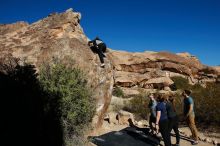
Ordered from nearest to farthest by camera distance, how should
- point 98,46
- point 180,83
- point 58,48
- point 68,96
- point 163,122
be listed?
1. point 68,96
2. point 163,122
3. point 58,48
4. point 98,46
5. point 180,83

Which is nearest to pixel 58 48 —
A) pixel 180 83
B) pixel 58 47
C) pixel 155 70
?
pixel 58 47

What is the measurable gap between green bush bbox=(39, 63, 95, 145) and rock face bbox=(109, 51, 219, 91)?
3048cm

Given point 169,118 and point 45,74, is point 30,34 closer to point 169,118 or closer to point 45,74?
point 45,74

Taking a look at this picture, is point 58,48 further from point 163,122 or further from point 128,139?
point 163,122

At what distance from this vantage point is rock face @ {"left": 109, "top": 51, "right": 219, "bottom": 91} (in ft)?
137

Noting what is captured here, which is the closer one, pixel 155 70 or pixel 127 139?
pixel 127 139

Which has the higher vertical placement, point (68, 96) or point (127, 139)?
point (68, 96)

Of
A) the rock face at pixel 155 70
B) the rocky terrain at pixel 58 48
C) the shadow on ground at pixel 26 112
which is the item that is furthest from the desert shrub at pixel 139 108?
the rock face at pixel 155 70

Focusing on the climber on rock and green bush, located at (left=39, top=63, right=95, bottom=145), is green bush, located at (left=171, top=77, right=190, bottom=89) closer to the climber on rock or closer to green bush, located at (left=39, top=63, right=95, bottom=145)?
the climber on rock

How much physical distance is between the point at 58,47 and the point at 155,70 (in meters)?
35.0

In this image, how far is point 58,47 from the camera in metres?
11.9

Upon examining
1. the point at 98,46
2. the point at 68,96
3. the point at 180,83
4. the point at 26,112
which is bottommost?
the point at 26,112

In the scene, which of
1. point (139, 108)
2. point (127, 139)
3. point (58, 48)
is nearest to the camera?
point (58, 48)

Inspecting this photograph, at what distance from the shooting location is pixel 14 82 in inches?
344
